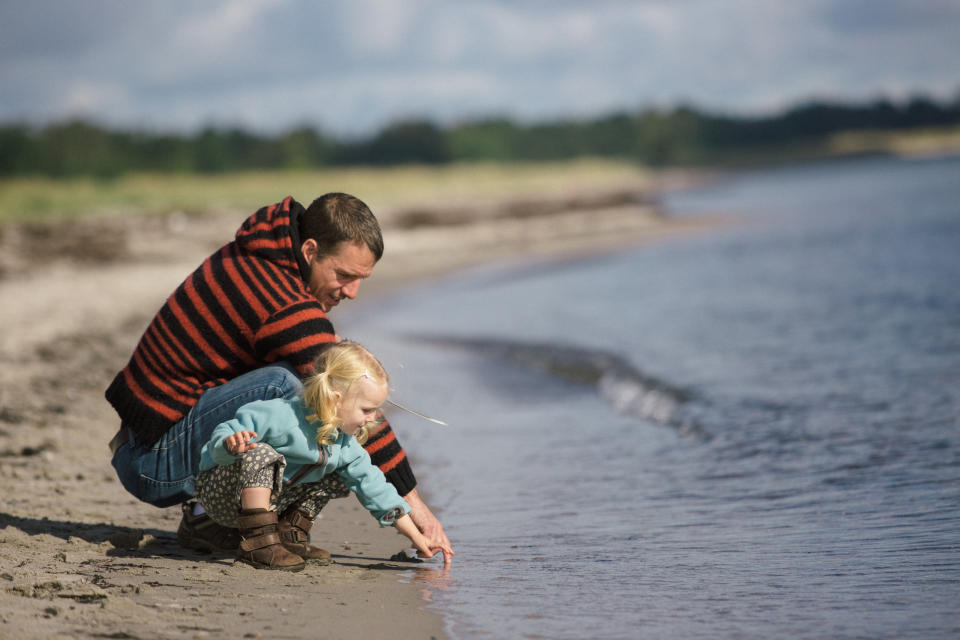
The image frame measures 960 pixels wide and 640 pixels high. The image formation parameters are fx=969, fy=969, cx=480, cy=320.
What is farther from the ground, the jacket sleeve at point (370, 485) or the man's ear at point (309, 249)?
the man's ear at point (309, 249)

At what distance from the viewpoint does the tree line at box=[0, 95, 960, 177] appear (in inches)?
1823

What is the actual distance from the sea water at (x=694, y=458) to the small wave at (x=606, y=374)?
3 cm

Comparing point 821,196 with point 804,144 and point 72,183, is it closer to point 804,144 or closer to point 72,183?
point 72,183

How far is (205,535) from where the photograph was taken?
3.21 meters

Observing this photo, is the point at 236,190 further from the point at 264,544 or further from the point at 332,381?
the point at 332,381

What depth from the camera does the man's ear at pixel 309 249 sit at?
3.02 metres

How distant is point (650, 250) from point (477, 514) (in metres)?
18.5

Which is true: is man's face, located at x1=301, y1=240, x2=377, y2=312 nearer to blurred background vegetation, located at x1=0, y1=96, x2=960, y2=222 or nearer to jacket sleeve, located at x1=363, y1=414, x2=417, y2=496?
jacket sleeve, located at x1=363, y1=414, x2=417, y2=496

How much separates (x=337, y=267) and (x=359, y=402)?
0.48 m

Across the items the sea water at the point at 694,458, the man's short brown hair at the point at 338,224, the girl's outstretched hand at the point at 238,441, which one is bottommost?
the sea water at the point at 694,458

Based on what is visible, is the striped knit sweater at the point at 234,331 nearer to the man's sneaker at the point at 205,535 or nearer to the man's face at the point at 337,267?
the man's face at the point at 337,267

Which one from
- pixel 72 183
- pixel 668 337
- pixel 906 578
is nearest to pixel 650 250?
pixel 668 337

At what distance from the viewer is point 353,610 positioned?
2.68 m

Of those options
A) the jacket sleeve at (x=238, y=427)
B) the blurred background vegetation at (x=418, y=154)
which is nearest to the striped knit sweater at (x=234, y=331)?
the jacket sleeve at (x=238, y=427)
